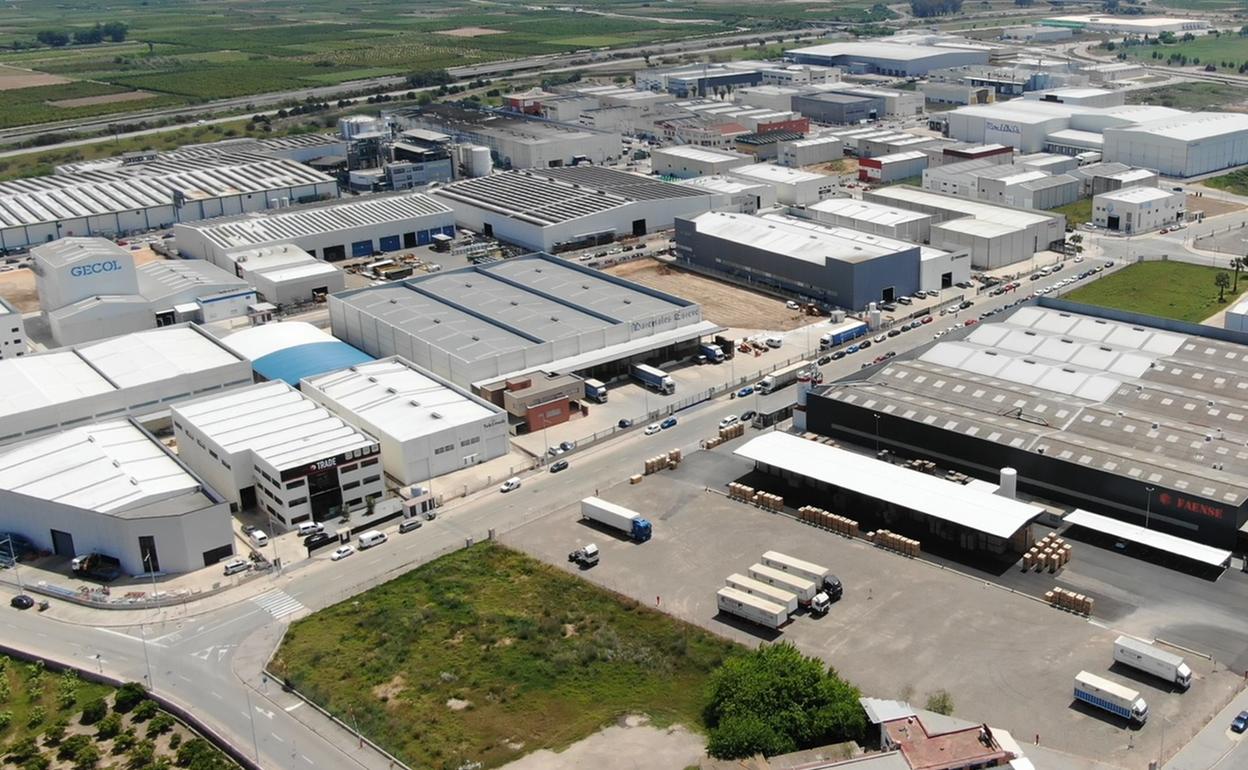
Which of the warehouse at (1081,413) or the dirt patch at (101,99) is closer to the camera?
the warehouse at (1081,413)

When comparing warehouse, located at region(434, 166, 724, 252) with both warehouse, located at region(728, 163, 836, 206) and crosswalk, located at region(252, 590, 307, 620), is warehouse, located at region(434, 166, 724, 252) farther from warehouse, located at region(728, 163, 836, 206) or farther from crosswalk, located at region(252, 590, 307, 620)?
crosswalk, located at region(252, 590, 307, 620)

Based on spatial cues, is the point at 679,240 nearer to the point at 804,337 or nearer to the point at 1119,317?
the point at 804,337

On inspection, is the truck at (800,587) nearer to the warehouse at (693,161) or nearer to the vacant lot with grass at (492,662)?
the vacant lot with grass at (492,662)

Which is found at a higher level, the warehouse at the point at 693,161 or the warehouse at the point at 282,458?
the warehouse at the point at 693,161

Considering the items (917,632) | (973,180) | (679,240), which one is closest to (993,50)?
(973,180)

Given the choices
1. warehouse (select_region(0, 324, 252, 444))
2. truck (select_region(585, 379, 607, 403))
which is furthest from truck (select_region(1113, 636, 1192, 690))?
warehouse (select_region(0, 324, 252, 444))

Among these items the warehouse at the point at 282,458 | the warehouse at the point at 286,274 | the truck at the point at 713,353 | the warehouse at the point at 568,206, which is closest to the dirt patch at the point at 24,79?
the warehouse at the point at 568,206

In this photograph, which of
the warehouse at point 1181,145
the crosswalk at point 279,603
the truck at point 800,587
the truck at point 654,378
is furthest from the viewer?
the warehouse at point 1181,145
